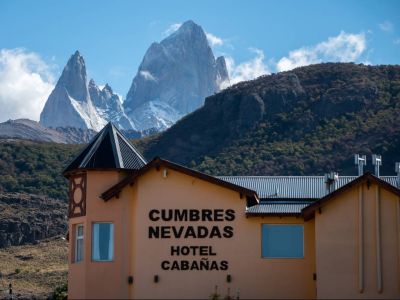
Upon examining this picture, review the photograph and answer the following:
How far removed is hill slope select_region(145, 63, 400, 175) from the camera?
91.4m

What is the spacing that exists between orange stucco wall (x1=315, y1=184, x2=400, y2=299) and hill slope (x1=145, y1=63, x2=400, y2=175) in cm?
5063

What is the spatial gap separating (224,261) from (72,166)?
22.2 ft

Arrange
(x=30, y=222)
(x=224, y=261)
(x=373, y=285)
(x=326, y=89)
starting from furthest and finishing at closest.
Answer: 1. (x=326, y=89)
2. (x=30, y=222)
3. (x=224, y=261)
4. (x=373, y=285)

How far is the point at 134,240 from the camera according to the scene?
121 ft

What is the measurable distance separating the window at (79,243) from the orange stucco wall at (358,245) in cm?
885

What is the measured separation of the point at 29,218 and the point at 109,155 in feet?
189

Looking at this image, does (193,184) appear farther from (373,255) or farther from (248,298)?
(373,255)

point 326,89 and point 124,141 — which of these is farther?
point 326,89

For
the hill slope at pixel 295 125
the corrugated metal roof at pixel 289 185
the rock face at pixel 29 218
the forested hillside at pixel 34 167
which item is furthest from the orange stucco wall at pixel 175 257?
the forested hillside at pixel 34 167

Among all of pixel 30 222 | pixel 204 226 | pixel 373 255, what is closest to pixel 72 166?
pixel 204 226

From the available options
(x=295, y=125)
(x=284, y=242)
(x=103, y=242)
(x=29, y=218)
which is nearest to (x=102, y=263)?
(x=103, y=242)

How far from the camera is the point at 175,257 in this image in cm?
3700

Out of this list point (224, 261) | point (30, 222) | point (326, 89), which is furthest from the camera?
point (326, 89)

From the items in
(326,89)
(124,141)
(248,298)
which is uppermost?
Result: (326,89)
